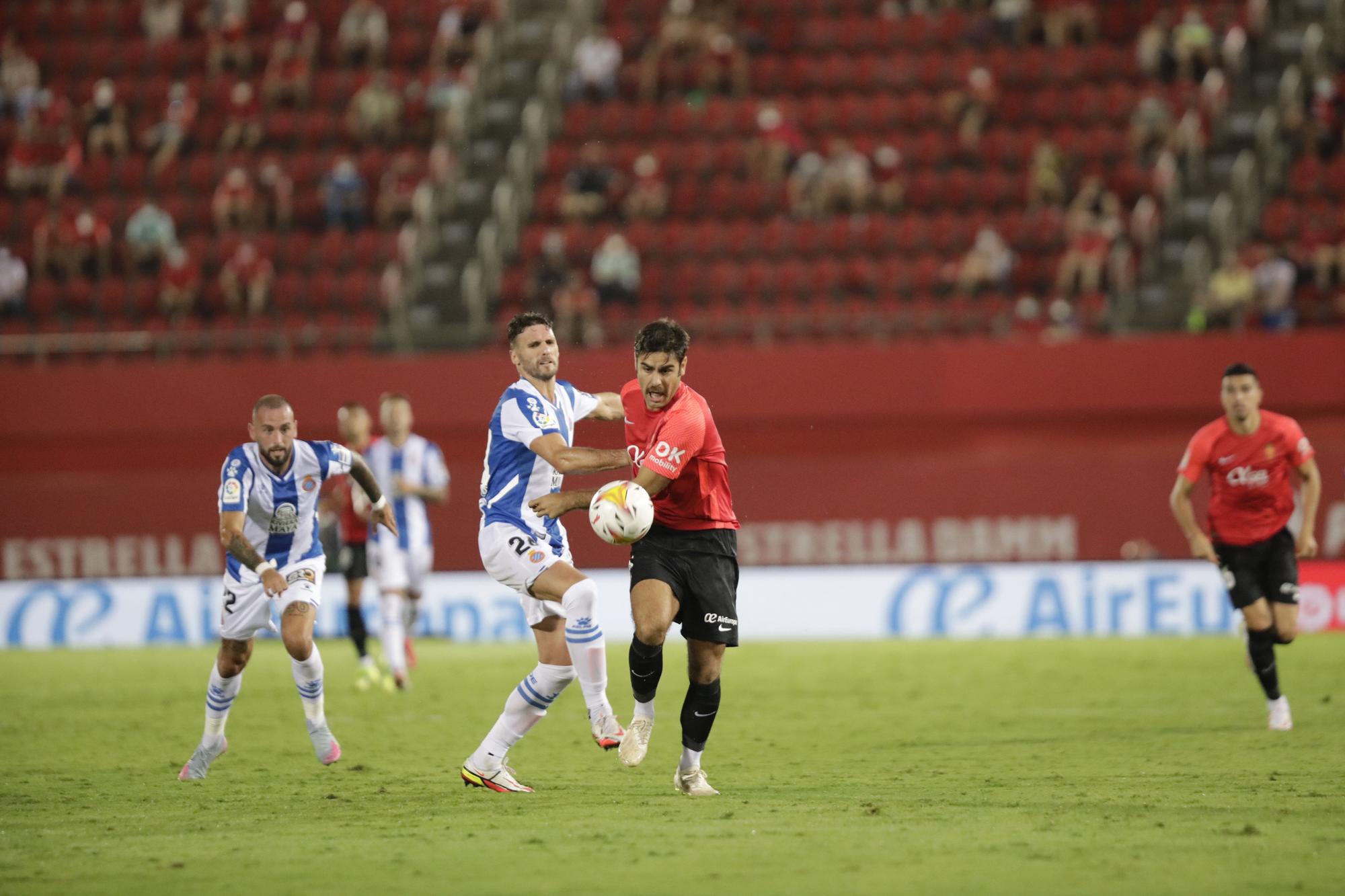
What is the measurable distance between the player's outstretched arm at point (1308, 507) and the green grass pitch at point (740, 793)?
1.16 meters

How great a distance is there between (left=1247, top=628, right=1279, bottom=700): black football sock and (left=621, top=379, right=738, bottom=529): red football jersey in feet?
14.8

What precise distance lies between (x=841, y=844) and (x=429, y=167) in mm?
19582

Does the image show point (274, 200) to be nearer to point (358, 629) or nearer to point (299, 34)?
point (299, 34)

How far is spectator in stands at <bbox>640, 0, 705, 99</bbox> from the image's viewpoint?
1007 inches

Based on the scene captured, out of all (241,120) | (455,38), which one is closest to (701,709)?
(241,120)

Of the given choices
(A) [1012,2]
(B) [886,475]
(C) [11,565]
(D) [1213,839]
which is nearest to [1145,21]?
(A) [1012,2]

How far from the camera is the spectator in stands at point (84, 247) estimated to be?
2406cm

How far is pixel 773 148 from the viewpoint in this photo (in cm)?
2408

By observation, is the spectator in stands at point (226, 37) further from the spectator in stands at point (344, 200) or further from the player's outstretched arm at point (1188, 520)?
the player's outstretched arm at point (1188, 520)

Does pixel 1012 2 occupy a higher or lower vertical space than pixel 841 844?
higher

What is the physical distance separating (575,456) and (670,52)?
18.4m

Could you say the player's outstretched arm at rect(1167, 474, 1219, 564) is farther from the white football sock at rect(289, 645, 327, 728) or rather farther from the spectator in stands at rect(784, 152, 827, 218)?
the spectator in stands at rect(784, 152, 827, 218)

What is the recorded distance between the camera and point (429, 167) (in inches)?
998

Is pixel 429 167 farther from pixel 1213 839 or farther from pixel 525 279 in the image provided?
pixel 1213 839
